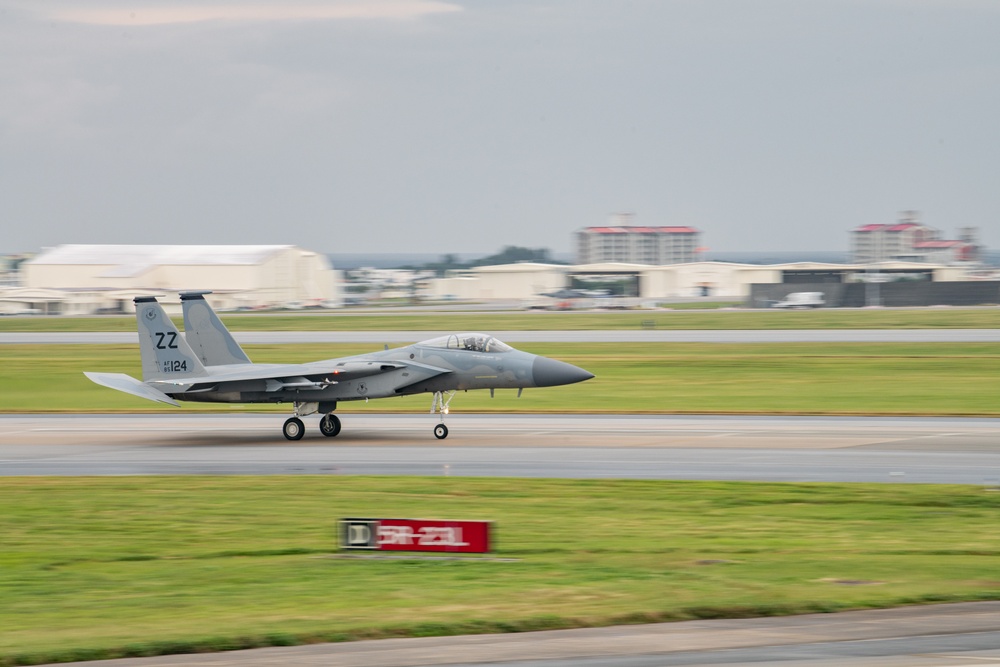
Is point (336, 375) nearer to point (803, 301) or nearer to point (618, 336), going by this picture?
point (618, 336)

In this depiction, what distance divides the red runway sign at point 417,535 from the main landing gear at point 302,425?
15.2m

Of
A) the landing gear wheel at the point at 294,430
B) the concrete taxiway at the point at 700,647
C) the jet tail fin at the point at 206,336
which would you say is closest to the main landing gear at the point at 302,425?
the landing gear wheel at the point at 294,430

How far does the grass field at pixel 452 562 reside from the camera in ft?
39.6

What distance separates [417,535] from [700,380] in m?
32.6

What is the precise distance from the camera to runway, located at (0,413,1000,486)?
23.7 m

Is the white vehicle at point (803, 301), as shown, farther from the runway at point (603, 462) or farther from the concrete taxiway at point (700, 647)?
the concrete taxiway at point (700, 647)

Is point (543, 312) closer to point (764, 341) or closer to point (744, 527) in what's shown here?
point (764, 341)

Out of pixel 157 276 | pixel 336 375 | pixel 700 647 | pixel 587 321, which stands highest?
pixel 157 276

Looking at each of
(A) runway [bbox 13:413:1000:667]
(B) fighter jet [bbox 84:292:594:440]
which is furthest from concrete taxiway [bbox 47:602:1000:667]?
(B) fighter jet [bbox 84:292:594:440]

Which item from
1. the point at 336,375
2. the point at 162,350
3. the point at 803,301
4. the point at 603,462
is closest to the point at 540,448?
the point at 603,462

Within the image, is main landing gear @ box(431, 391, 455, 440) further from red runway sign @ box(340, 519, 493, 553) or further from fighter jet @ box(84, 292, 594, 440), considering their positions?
red runway sign @ box(340, 519, 493, 553)

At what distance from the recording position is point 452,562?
50.0 feet

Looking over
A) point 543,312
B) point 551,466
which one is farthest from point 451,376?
point 543,312

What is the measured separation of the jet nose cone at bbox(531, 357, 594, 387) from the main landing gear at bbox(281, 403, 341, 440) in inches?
230
